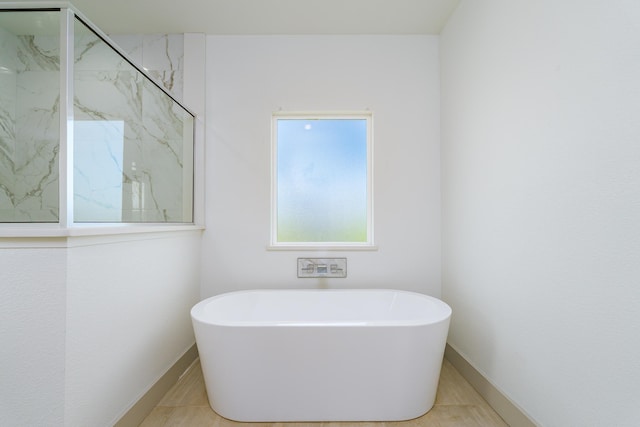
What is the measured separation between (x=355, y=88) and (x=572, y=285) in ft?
6.18

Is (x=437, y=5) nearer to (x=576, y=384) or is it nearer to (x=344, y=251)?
(x=344, y=251)

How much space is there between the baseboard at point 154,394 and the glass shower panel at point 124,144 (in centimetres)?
92

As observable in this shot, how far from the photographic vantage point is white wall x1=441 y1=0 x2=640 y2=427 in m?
0.92

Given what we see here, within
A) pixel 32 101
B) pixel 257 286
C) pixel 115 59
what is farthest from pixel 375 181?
pixel 32 101

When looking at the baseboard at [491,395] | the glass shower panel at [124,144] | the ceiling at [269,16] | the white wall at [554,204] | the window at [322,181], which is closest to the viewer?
the white wall at [554,204]

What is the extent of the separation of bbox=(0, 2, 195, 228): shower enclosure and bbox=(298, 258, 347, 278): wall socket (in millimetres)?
947

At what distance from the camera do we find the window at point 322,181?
7.89 ft

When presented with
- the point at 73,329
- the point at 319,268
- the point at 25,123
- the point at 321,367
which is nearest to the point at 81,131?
the point at 73,329

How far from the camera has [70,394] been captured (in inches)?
41.7

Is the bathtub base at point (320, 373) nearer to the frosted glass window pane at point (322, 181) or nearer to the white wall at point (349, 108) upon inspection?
the white wall at point (349, 108)

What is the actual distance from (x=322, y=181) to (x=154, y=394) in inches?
70.2

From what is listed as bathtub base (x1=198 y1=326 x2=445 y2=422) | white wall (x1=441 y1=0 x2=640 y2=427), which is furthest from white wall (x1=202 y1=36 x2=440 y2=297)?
bathtub base (x1=198 y1=326 x2=445 y2=422)

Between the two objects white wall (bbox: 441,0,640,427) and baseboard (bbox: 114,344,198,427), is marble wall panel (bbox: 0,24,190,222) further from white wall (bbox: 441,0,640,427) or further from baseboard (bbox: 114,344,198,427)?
white wall (bbox: 441,0,640,427)

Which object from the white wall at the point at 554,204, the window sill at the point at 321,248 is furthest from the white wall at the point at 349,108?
the white wall at the point at 554,204
